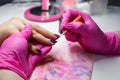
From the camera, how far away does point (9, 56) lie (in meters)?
0.53

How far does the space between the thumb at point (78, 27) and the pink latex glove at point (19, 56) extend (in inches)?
4.0

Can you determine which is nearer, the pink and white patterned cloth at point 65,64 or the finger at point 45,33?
the pink and white patterned cloth at point 65,64

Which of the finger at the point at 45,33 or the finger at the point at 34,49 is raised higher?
the finger at the point at 45,33

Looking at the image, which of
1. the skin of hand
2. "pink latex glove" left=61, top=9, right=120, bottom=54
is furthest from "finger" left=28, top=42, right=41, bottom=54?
"pink latex glove" left=61, top=9, right=120, bottom=54

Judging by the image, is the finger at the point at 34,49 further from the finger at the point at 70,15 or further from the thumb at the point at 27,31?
the finger at the point at 70,15

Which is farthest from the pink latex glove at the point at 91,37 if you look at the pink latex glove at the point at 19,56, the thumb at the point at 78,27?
the pink latex glove at the point at 19,56

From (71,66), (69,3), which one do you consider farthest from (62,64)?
(69,3)

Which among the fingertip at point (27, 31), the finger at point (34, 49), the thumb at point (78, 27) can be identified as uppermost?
the thumb at point (78, 27)

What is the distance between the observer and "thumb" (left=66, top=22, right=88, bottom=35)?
62 cm

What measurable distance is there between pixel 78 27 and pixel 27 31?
0.53 feet

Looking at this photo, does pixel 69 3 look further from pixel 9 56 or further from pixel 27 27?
pixel 9 56

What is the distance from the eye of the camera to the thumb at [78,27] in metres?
0.62

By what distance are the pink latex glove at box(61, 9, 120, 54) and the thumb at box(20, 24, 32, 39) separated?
108mm

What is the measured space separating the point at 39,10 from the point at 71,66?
0.47 meters
